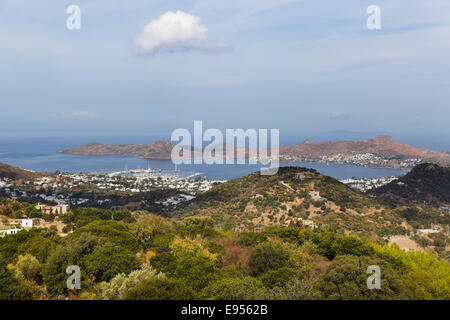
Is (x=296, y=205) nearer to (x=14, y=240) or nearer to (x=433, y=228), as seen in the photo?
(x=433, y=228)

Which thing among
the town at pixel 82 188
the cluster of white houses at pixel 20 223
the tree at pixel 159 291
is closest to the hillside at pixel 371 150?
the town at pixel 82 188

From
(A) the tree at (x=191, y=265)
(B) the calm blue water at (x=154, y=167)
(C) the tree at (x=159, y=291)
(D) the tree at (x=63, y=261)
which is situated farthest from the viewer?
(B) the calm blue water at (x=154, y=167)

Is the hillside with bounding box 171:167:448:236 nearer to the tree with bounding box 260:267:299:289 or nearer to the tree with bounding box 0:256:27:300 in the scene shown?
the tree with bounding box 260:267:299:289

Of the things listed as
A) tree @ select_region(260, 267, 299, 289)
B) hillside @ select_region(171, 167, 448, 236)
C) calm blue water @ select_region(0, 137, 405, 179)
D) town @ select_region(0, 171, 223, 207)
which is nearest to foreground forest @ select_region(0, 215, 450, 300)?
tree @ select_region(260, 267, 299, 289)

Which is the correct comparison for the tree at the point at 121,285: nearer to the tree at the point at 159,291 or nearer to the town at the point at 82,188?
the tree at the point at 159,291

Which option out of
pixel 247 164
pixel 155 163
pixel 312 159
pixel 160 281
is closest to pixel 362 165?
pixel 312 159

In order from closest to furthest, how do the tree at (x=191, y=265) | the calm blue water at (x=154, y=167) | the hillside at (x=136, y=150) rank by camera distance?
the tree at (x=191, y=265) < the calm blue water at (x=154, y=167) < the hillside at (x=136, y=150)
